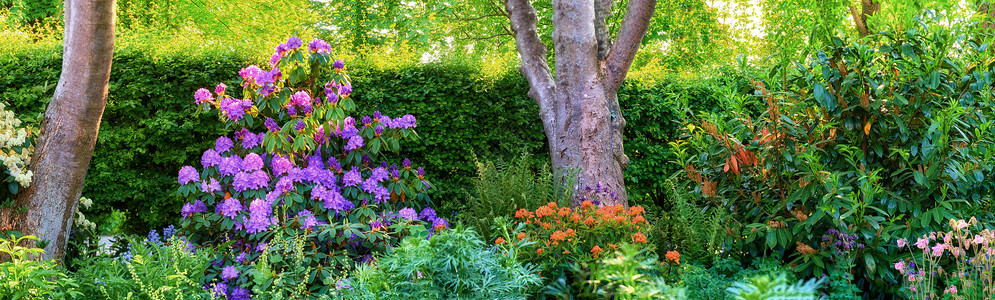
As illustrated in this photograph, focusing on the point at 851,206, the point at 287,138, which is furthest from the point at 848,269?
the point at 287,138

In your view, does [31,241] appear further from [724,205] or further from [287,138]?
[724,205]

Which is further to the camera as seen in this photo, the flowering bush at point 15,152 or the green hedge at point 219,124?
the green hedge at point 219,124

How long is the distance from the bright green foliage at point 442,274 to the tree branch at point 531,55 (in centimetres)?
320

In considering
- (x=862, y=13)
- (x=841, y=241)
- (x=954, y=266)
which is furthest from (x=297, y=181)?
(x=862, y=13)

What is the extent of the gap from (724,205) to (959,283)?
4.08 feet

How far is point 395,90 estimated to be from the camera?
5.68m

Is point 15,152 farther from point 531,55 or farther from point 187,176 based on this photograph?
point 531,55

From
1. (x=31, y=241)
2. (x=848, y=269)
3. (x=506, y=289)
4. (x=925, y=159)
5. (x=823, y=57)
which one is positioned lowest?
(x=31, y=241)

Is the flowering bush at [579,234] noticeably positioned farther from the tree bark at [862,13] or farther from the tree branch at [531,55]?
the tree bark at [862,13]

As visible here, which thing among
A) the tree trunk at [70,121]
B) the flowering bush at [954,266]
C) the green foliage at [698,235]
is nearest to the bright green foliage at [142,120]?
the tree trunk at [70,121]

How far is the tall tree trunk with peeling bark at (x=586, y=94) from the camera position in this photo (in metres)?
5.22

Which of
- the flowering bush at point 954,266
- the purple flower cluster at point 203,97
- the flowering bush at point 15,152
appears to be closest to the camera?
the flowering bush at point 954,266

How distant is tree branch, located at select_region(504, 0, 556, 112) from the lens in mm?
5488

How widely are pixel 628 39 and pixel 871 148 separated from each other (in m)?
2.20
